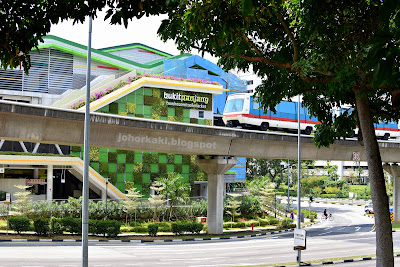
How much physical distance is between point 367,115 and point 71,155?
117 ft

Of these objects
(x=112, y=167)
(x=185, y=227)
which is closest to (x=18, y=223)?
(x=185, y=227)

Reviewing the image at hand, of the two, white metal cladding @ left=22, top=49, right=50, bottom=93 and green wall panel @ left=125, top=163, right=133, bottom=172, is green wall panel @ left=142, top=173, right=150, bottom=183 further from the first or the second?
white metal cladding @ left=22, top=49, right=50, bottom=93

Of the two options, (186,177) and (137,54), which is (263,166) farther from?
(186,177)

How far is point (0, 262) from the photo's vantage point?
2188cm

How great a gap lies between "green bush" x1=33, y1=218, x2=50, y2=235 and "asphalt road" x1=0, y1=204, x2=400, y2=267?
8.28ft

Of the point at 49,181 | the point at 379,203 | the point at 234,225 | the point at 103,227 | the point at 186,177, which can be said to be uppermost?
the point at 379,203

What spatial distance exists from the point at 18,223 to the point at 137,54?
133ft

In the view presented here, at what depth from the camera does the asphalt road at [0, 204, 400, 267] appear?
23281 millimetres

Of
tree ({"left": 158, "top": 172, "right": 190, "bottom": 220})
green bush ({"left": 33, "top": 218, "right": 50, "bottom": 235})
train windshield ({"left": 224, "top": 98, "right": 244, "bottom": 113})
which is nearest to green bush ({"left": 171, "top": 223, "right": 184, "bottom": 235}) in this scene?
tree ({"left": 158, "top": 172, "right": 190, "bottom": 220})

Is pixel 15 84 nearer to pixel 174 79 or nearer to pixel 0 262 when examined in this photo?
pixel 174 79

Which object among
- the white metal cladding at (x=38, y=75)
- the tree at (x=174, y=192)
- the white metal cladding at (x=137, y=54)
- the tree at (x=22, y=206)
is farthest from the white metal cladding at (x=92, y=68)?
the tree at (x=22, y=206)

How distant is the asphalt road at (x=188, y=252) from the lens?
23281mm

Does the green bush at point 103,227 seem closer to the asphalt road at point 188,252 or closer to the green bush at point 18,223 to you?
the asphalt road at point 188,252

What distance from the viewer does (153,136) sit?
30594 mm
